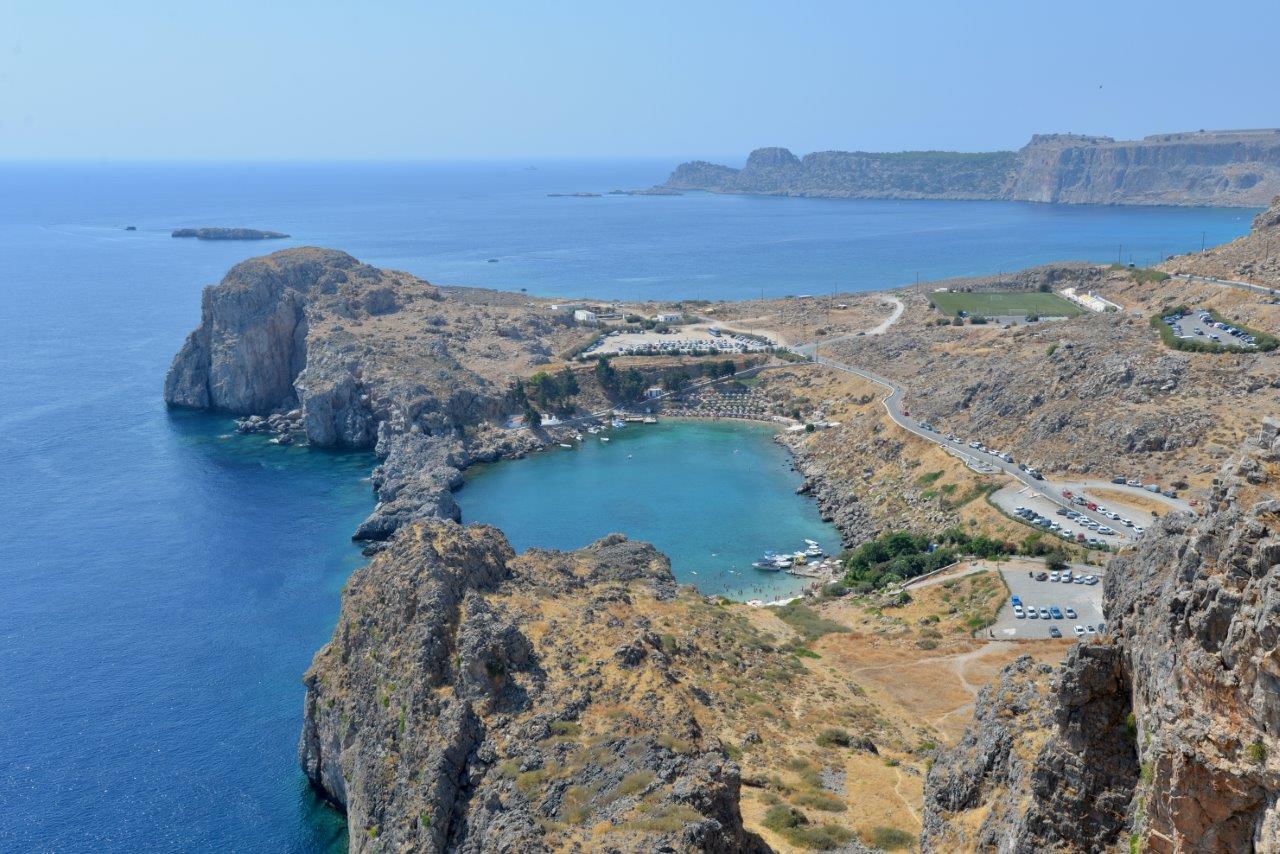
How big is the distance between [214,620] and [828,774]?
49.1 m

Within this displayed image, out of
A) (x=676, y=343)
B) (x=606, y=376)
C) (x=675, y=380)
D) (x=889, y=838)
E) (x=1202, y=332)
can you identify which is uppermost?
(x=1202, y=332)

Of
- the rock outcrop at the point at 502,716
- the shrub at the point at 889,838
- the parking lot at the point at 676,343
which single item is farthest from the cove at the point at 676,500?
the shrub at the point at 889,838

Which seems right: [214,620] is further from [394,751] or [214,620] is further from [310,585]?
[394,751]

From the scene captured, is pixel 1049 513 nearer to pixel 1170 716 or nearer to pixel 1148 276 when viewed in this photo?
pixel 1170 716

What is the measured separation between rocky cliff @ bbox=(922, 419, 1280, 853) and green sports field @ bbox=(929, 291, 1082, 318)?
118m

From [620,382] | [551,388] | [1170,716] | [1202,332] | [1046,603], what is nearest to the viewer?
[1170,716]

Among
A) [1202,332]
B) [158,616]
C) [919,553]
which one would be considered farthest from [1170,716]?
[1202,332]

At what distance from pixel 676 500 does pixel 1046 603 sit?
40.9 m

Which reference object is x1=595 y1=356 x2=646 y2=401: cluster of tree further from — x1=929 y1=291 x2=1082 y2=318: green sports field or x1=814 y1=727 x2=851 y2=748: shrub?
x1=814 y1=727 x2=851 y2=748: shrub

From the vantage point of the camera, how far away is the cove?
275 ft

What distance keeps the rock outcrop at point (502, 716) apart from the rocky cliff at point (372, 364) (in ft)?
120

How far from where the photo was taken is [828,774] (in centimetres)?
4109

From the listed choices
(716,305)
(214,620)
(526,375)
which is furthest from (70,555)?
(716,305)

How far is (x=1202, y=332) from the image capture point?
98.2m
